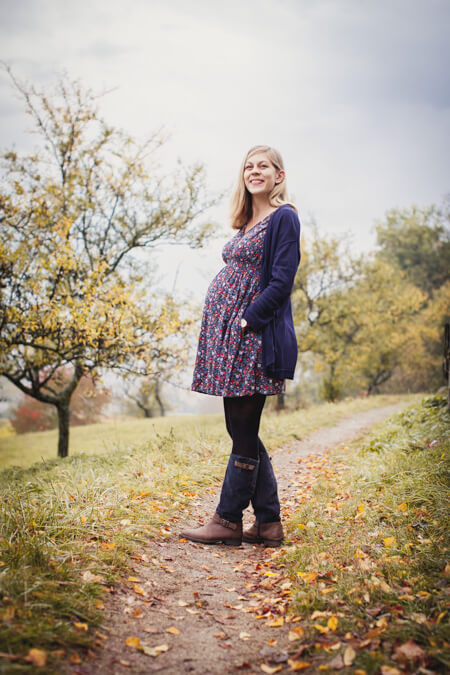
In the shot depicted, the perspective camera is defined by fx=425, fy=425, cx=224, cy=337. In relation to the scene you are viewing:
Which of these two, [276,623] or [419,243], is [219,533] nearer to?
Answer: [276,623]

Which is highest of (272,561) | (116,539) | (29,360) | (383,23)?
(383,23)

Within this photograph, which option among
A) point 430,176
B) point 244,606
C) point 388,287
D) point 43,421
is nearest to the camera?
point 244,606

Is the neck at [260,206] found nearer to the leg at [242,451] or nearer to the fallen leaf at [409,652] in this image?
the leg at [242,451]

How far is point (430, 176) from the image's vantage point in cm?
3553

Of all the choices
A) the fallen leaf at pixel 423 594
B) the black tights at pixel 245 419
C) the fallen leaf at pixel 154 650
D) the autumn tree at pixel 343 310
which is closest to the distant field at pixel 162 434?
the black tights at pixel 245 419

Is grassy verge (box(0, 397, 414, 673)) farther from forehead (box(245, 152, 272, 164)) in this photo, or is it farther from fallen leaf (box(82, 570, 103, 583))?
forehead (box(245, 152, 272, 164))

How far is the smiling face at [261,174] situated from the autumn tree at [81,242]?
4.55 meters

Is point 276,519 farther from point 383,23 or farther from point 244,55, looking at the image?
point 244,55

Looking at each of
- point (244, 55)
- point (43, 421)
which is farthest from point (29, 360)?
point (244, 55)

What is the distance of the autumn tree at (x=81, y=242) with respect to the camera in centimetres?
703

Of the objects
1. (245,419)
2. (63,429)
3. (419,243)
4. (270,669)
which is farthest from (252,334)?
(419,243)

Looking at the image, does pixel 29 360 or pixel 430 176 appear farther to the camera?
pixel 430 176

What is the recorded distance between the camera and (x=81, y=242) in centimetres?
1002

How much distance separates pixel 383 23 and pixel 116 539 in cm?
2455
